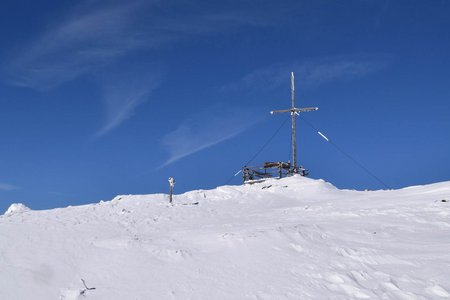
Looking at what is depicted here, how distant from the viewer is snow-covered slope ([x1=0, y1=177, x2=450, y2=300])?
8.13 metres

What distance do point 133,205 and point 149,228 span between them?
6922mm

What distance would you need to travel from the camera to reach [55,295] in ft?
26.2

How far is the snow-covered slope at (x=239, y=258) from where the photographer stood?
813 cm

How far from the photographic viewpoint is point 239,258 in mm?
9586

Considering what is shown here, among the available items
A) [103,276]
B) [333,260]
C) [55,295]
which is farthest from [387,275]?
[55,295]

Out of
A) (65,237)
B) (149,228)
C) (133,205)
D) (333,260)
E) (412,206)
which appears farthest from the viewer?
(133,205)

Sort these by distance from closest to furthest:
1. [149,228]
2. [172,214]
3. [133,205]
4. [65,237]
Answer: [65,237], [149,228], [172,214], [133,205]

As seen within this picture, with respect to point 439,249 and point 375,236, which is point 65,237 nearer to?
point 375,236

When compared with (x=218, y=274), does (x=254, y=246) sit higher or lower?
higher

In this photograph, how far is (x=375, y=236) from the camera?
39.3ft

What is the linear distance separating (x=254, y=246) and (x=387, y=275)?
3160 millimetres

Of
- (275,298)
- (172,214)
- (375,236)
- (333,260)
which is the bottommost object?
(275,298)

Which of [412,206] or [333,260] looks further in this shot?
[412,206]

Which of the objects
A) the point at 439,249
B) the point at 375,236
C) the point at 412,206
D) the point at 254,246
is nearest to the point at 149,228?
the point at 254,246
